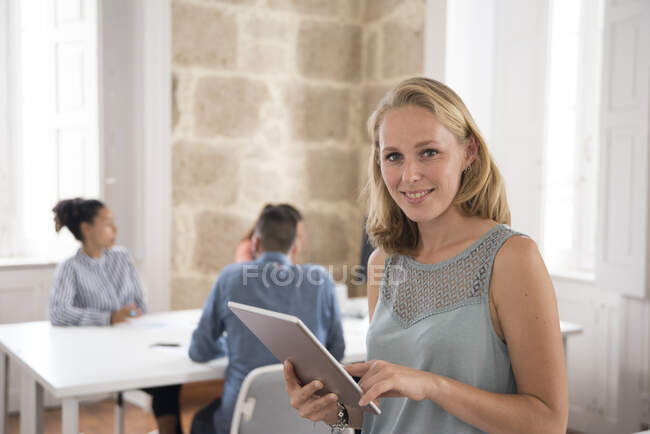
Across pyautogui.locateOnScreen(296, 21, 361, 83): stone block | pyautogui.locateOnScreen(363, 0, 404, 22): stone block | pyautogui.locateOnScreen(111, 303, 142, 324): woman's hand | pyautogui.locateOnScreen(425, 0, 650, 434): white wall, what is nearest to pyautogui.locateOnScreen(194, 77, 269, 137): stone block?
pyautogui.locateOnScreen(296, 21, 361, 83): stone block

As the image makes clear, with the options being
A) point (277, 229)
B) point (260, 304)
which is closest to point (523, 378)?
point (260, 304)

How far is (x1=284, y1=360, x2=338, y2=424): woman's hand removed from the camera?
1.10 meters

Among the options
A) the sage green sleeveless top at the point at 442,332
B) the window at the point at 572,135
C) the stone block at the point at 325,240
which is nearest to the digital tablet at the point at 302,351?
the sage green sleeveless top at the point at 442,332

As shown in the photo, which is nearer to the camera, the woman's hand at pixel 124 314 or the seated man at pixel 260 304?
the seated man at pixel 260 304

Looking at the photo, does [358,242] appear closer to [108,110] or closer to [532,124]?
[532,124]

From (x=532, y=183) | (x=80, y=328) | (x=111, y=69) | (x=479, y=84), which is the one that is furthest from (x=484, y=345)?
(x=111, y=69)

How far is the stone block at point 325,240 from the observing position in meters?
4.79

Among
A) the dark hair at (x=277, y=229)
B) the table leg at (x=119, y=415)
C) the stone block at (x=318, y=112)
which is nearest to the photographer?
the dark hair at (x=277, y=229)

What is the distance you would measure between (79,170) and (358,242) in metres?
2.13

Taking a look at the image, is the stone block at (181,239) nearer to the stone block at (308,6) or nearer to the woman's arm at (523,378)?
the stone block at (308,6)

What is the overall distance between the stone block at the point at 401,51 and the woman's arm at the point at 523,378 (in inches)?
136

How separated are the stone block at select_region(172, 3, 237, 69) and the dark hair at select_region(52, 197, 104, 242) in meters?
1.39

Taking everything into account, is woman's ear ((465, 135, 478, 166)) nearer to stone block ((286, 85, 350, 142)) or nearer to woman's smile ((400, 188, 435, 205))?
woman's smile ((400, 188, 435, 205))

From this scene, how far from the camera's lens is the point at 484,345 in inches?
42.1
